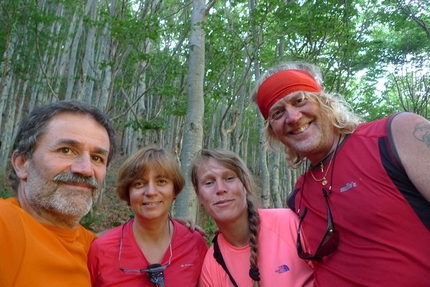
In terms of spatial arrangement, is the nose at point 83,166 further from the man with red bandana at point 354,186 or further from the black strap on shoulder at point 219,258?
the man with red bandana at point 354,186

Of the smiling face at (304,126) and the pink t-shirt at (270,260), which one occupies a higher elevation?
the smiling face at (304,126)

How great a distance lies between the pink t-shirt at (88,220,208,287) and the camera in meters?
2.02

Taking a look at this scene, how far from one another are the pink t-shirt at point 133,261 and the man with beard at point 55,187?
0.20 m

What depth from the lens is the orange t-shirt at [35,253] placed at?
4.47 feet

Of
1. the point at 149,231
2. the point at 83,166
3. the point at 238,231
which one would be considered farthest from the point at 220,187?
the point at 83,166

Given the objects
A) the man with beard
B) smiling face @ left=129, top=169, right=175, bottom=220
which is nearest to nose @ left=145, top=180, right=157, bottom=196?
smiling face @ left=129, top=169, right=175, bottom=220

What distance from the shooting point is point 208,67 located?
32.4 ft

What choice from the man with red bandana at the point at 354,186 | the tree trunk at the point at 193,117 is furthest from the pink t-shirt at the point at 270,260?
the tree trunk at the point at 193,117

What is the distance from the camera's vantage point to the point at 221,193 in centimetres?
213

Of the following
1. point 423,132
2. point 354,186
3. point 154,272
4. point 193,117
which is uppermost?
point 193,117

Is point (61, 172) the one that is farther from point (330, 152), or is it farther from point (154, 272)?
point (330, 152)

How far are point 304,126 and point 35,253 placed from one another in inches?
68.5

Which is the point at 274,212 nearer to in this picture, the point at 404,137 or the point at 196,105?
the point at 404,137

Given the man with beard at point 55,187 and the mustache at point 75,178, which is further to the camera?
the mustache at point 75,178
